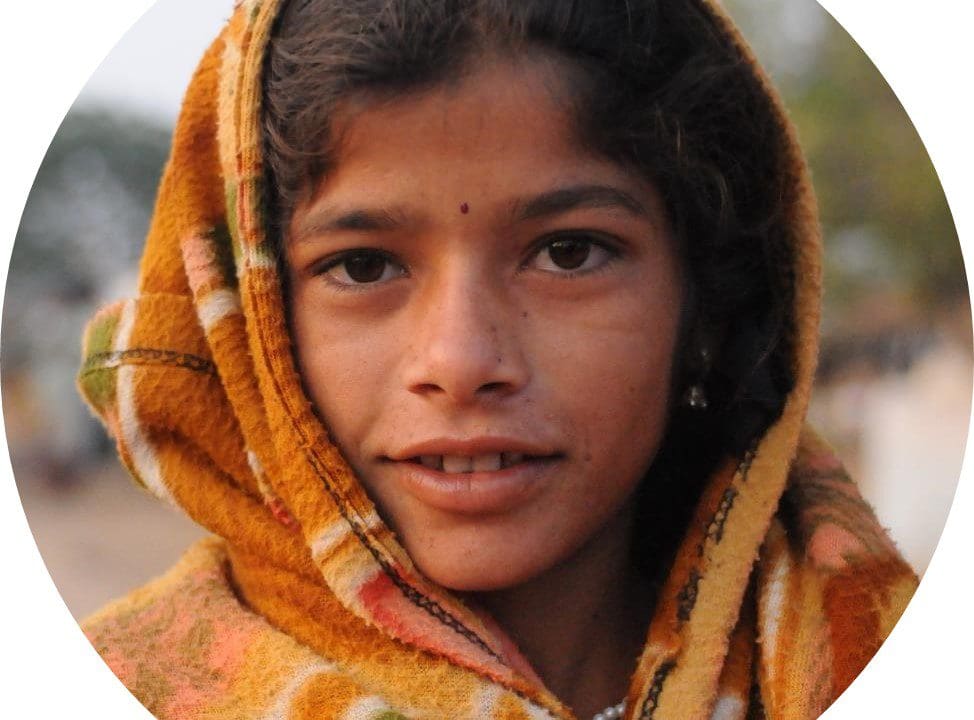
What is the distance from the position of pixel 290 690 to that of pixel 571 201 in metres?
0.66

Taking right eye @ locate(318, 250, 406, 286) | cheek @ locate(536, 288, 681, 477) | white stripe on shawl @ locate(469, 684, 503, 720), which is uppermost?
right eye @ locate(318, 250, 406, 286)

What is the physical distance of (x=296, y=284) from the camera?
126 cm

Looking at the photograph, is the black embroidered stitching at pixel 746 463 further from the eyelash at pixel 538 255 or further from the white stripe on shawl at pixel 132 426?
the white stripe on shawl at pixel 132 426

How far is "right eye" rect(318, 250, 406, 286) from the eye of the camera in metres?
1.18

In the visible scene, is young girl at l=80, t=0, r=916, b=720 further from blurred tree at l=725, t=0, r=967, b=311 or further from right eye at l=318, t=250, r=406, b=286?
blurred tree at l=725, t=0, r=967, b=311

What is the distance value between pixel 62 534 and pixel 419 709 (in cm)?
61

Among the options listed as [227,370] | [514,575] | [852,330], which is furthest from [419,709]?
[852,330]

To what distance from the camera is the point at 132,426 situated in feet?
4.40

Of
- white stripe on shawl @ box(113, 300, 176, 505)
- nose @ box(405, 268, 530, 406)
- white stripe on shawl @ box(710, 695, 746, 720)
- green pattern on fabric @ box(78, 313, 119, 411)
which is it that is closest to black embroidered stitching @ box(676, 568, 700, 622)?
white stripe on shawl @ box(710, 695, 746, 720)

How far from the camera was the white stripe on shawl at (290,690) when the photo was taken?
1214mm

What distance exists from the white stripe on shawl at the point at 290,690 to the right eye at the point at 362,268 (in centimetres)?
46

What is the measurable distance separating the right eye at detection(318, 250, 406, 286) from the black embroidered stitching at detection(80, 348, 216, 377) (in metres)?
0.24

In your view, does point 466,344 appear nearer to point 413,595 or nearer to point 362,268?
point 362,268

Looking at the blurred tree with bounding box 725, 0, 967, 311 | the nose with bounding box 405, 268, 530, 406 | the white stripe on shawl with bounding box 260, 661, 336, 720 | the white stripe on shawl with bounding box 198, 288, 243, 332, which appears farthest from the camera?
the blurred tree with bounding box 725, 0, 967, 311
